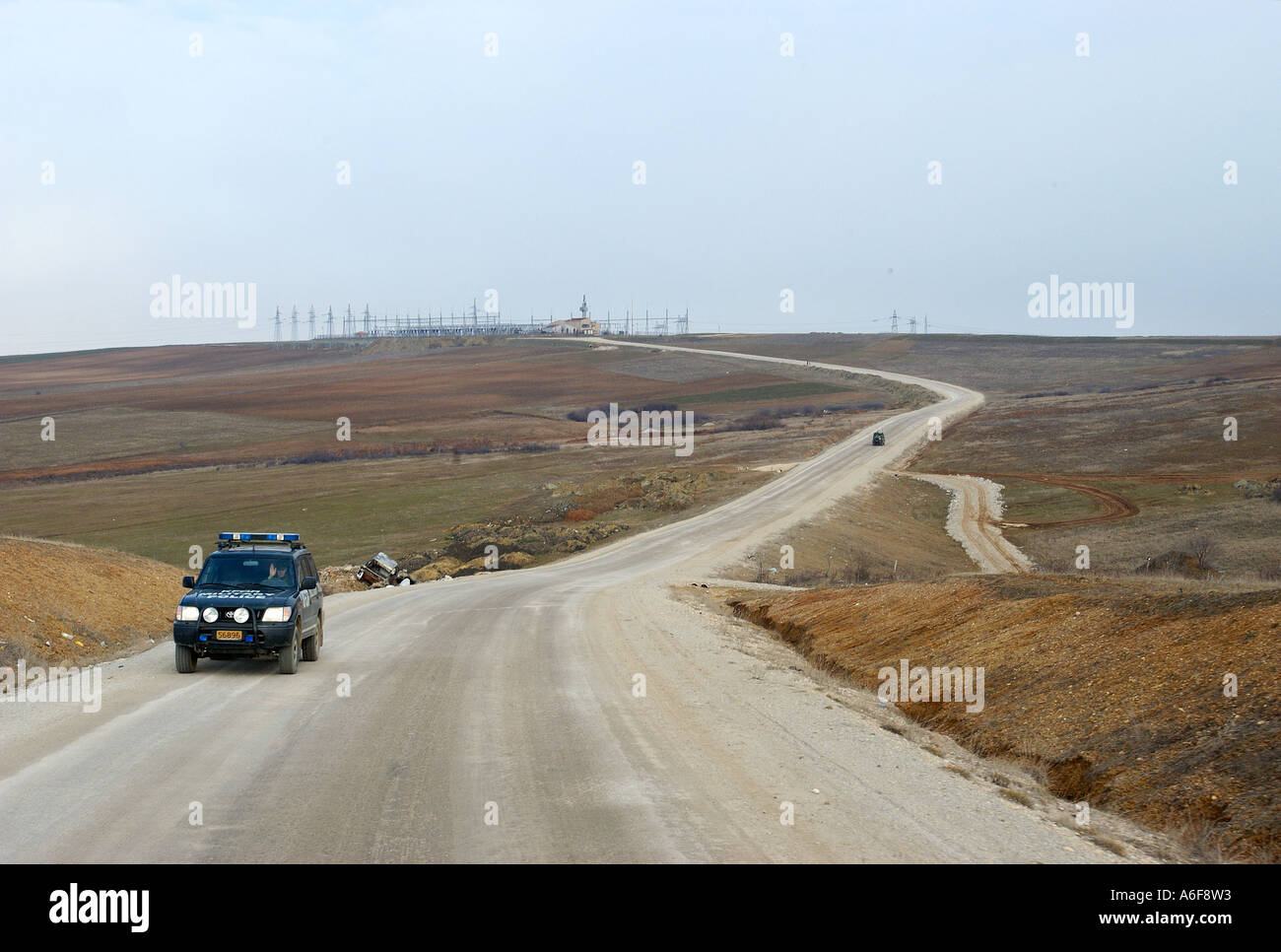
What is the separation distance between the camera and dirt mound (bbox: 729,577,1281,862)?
30.2 ft

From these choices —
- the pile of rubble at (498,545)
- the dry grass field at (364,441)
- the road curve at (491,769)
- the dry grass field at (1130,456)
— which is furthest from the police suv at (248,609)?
the dry grass field at (364,441)

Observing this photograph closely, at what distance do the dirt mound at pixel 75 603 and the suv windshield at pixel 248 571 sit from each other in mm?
2741

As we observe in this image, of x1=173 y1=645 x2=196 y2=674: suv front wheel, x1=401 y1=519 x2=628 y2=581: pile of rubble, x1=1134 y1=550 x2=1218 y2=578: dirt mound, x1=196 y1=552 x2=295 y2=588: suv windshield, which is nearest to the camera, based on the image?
x1=173 y1=645 x2=196 y2=674: suv front wheel

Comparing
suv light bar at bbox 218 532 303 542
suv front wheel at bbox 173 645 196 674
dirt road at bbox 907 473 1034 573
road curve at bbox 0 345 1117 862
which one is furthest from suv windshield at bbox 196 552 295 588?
dirt road at bbox 907 473 1034 573

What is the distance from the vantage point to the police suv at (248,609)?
15258 millimetres

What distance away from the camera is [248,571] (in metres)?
16.7

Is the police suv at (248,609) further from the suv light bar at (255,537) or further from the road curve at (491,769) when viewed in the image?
the road curve at (491,769)

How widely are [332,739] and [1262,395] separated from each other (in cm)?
9536

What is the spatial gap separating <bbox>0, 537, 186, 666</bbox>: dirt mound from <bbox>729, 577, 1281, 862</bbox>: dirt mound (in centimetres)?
1272

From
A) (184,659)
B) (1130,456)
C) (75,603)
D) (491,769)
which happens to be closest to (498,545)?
(75,603)

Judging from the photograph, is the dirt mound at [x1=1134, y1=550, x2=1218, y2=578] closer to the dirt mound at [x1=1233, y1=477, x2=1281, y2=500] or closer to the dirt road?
the dirt road

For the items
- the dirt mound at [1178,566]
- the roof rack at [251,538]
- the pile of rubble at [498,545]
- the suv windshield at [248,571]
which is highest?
the roof rack at [251,538]

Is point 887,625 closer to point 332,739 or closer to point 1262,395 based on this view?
point 332,739
